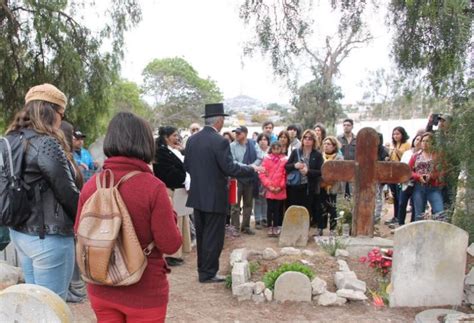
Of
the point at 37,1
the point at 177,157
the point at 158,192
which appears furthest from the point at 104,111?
the point at 158,192

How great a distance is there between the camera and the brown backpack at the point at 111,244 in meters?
2.13

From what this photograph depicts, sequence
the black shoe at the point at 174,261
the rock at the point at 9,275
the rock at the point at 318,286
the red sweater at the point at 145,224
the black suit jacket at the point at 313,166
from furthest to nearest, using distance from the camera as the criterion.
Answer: the black suit jacket at the point at 313,166 → the black shoe at the point at 174,261 → the rock at the point at 318,286 → the rock at the point at 9,275 → the red sweater at the point at 145,224

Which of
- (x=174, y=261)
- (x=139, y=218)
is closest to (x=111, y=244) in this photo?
(x=139, y=218)

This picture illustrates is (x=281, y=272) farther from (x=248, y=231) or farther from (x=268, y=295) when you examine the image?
(x=248, y=231)

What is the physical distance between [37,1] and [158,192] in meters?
6.76

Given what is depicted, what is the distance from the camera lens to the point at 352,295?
4.58 meters

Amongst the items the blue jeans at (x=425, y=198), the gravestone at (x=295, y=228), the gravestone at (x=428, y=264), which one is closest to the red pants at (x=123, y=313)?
the gravestone at (x=428, y=264)

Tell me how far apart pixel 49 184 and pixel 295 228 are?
446cm

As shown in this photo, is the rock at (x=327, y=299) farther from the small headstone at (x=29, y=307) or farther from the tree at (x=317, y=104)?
the tree at (x=317, y=104)

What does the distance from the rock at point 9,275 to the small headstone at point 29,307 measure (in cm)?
275

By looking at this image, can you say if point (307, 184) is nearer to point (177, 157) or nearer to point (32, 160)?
point (177, 157)

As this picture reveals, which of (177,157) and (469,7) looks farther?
(177,157)

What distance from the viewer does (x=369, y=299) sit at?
4.71m

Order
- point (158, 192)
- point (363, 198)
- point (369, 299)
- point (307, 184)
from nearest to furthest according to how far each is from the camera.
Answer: point (158, 192) < point (369, 299) < point (363, 198) < point (307, 184)
